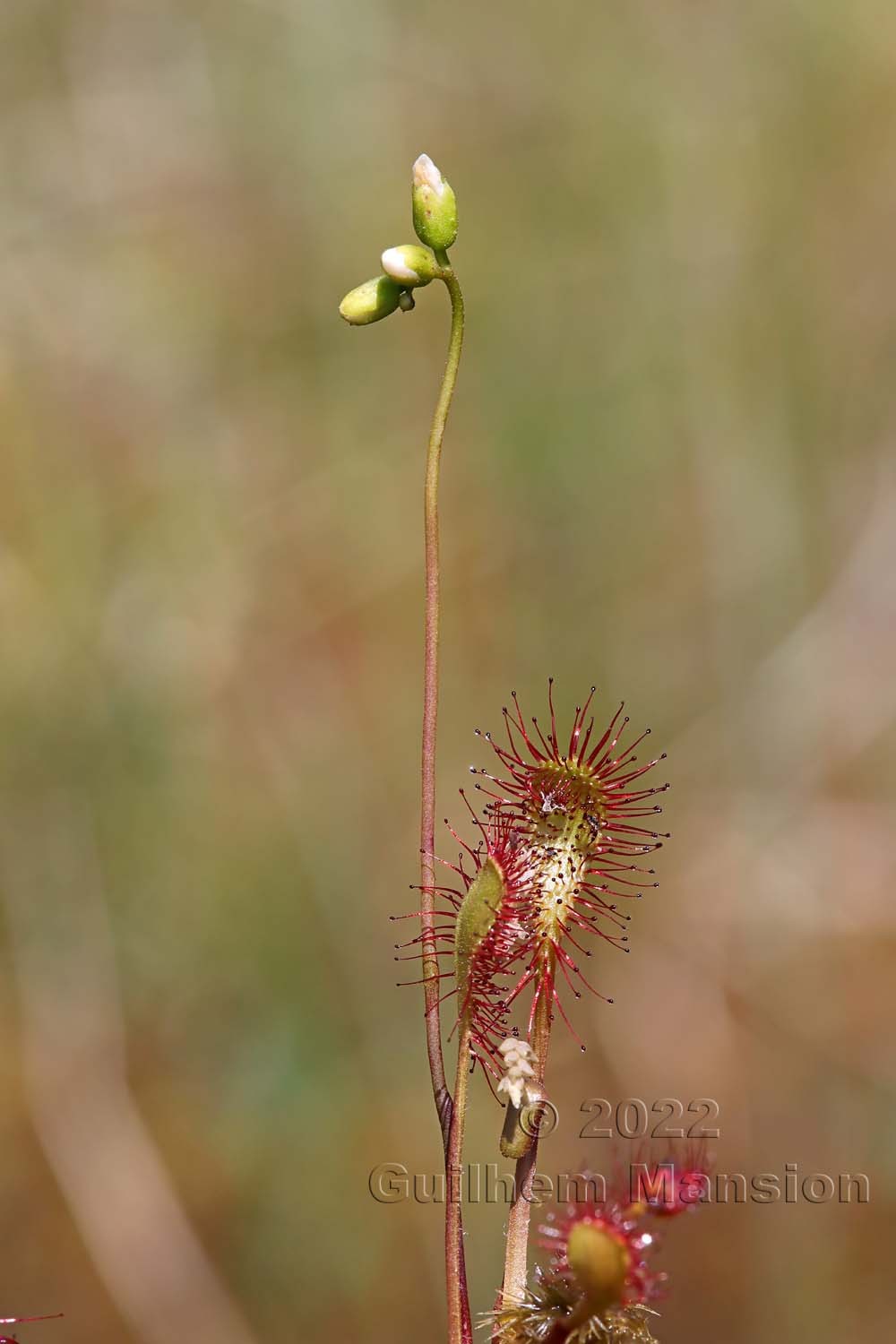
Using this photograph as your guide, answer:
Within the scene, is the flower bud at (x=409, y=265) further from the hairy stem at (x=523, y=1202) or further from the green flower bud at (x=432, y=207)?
the hairy stem at (x=523, y=1202)

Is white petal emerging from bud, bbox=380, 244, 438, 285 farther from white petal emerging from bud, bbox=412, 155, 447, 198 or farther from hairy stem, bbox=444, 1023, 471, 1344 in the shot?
hairy stem, bbox=444, 1023, 471, 1344

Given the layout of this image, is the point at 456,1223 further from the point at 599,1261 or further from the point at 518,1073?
the point at 599,1261

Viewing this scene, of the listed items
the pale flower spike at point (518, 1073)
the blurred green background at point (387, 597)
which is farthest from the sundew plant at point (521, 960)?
the blurred green background at point (387, 597)

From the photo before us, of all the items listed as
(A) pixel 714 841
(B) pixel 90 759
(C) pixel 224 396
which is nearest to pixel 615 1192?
(B) pixel 90 759

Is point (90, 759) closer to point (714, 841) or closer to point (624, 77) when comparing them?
point (714, 841)

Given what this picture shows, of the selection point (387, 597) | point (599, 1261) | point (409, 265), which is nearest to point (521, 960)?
point (599, 1261)

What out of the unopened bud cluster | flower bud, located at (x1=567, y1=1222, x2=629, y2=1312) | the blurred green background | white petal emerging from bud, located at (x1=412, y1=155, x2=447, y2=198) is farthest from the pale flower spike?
the blurred green background
